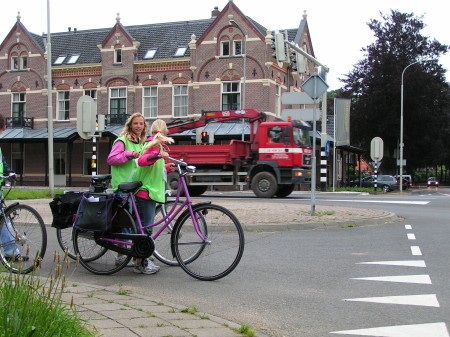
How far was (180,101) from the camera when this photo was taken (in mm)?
39312

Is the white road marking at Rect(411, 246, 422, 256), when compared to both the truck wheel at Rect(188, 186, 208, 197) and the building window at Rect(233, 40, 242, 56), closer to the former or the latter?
the truck wheel at Rect(188, 186, 208, 197)

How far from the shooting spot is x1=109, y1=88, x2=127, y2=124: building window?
133 ft

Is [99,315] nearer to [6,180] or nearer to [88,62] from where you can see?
[6,180]

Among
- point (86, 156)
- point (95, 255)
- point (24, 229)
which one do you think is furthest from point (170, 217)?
point (86, 156)

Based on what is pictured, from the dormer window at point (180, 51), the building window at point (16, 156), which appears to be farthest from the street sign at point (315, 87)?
the building window at point (16, 156)

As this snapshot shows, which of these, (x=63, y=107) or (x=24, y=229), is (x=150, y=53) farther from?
(x=24, y=229)

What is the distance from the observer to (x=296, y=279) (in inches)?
249

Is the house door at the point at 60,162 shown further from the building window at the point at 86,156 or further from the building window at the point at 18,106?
the building window at the point at 18,106

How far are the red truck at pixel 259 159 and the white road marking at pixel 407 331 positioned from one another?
57.0 feet

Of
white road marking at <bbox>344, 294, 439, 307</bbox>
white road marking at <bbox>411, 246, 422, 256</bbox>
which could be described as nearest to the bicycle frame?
white road marking at <bbox>344, 294, 439, 307</bbox>

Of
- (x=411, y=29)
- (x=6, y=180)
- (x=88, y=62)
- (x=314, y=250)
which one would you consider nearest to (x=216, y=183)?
(x=314, y=250)

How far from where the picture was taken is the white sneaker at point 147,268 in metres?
6.41

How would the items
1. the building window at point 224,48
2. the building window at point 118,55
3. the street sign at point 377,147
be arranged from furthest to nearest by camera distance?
the building window at point 118,55, the building window at point 224,48, the street sign at point 377,147

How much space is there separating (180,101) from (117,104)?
4775 mm
